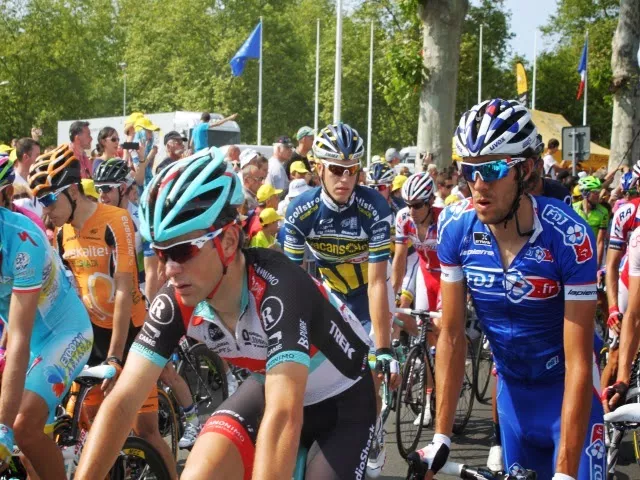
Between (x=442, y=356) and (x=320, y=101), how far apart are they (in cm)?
6588

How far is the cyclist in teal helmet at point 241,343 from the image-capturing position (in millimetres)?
3176

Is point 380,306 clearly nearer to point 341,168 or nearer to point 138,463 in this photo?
point 341,168

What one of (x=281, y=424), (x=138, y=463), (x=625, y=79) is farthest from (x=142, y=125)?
(x=625, y=79)

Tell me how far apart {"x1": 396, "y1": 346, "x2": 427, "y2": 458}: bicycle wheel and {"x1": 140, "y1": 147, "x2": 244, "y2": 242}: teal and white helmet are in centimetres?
501

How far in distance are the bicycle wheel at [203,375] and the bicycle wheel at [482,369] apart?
2.49m

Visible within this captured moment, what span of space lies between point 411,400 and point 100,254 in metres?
3.44

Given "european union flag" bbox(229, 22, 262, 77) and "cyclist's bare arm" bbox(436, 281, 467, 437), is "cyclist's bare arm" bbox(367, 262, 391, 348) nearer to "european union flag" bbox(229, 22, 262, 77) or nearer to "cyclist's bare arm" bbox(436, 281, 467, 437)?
"cyclist's bare arm" bbox(436, 281, 467, 437)

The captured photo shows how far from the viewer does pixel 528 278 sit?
391 centimetres

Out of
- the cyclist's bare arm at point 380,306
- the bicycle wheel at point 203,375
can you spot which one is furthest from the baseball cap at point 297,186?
the cyclist's bare arm at point 380,306

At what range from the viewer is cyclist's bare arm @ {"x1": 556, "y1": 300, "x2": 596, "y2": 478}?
11.7 feet

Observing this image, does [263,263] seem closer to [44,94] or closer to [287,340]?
[287,340]

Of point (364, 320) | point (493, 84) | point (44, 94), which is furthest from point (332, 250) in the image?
point (493, 84)

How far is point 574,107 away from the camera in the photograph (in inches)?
2950

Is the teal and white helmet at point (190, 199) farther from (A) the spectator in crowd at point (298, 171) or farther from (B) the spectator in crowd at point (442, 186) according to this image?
(B) the spectator in crowd at point (442, 186)
